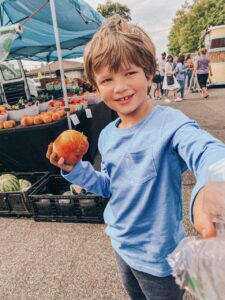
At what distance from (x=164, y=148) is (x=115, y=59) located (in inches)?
17.4

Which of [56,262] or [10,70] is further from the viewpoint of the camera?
[10,70]

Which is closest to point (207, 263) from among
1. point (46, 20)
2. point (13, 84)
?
point (46, 20)

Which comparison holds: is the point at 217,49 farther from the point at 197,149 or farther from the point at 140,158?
the point at 197,149

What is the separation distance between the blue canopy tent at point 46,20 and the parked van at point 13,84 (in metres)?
1.52

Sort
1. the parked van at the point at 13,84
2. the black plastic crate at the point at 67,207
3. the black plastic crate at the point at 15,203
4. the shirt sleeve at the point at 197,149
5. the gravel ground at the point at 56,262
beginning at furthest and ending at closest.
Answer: the parked van at the point at 13,84 < the black plastic crate at the point at 15,203 < the black plastic crate at the point at 67,207 < the gravel ground at the point at 56,262 < the shirt sleeve at the point at 197,149

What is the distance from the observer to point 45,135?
4.11 meters

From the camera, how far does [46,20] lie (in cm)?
674

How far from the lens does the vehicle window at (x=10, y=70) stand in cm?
1158

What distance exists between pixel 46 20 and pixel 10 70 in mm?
5986

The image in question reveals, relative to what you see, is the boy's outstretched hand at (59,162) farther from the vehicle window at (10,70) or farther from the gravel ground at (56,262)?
the vehicle window at (10,70)

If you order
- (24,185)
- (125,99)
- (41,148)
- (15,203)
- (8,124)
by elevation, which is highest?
(125,99)

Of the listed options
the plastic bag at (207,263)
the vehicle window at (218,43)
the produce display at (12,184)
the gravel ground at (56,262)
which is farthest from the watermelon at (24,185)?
the vehicle window at (218,43)

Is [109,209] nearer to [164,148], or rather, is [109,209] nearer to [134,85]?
[164,148]

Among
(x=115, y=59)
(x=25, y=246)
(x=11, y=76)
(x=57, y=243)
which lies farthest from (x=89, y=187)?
(x=11, y=76)
